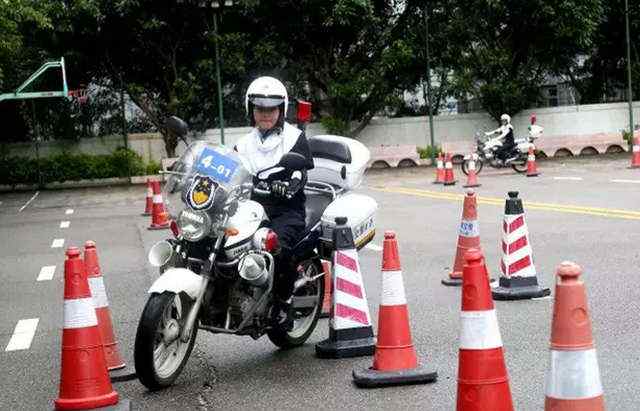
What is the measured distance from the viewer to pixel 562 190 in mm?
19938

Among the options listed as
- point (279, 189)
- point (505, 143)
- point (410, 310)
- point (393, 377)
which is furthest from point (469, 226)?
point (505, 143)

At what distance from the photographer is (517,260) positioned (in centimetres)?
855

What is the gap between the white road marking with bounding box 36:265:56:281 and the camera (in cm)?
1183

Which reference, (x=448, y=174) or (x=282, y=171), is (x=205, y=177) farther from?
(x=448, y=174)

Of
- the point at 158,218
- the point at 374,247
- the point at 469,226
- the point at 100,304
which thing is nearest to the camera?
the point at 100,304

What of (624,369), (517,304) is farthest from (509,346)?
(517,304)

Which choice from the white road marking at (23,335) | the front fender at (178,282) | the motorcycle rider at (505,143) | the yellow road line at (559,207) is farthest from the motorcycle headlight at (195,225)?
the motorcycle rider at (505,143)

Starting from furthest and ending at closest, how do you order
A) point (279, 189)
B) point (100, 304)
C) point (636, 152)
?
point (636, 152), point (100, 304), point (279, 189)

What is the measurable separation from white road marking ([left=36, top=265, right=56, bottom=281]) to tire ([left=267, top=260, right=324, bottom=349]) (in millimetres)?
5539

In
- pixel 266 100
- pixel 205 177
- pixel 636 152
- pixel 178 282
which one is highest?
pixel 266 100

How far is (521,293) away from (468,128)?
3002 cm

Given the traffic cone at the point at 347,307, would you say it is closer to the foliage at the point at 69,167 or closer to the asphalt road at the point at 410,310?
the asphalt road at the point at 410,310

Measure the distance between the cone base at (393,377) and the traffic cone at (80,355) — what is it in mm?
1448

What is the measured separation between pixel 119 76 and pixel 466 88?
12678 mm
